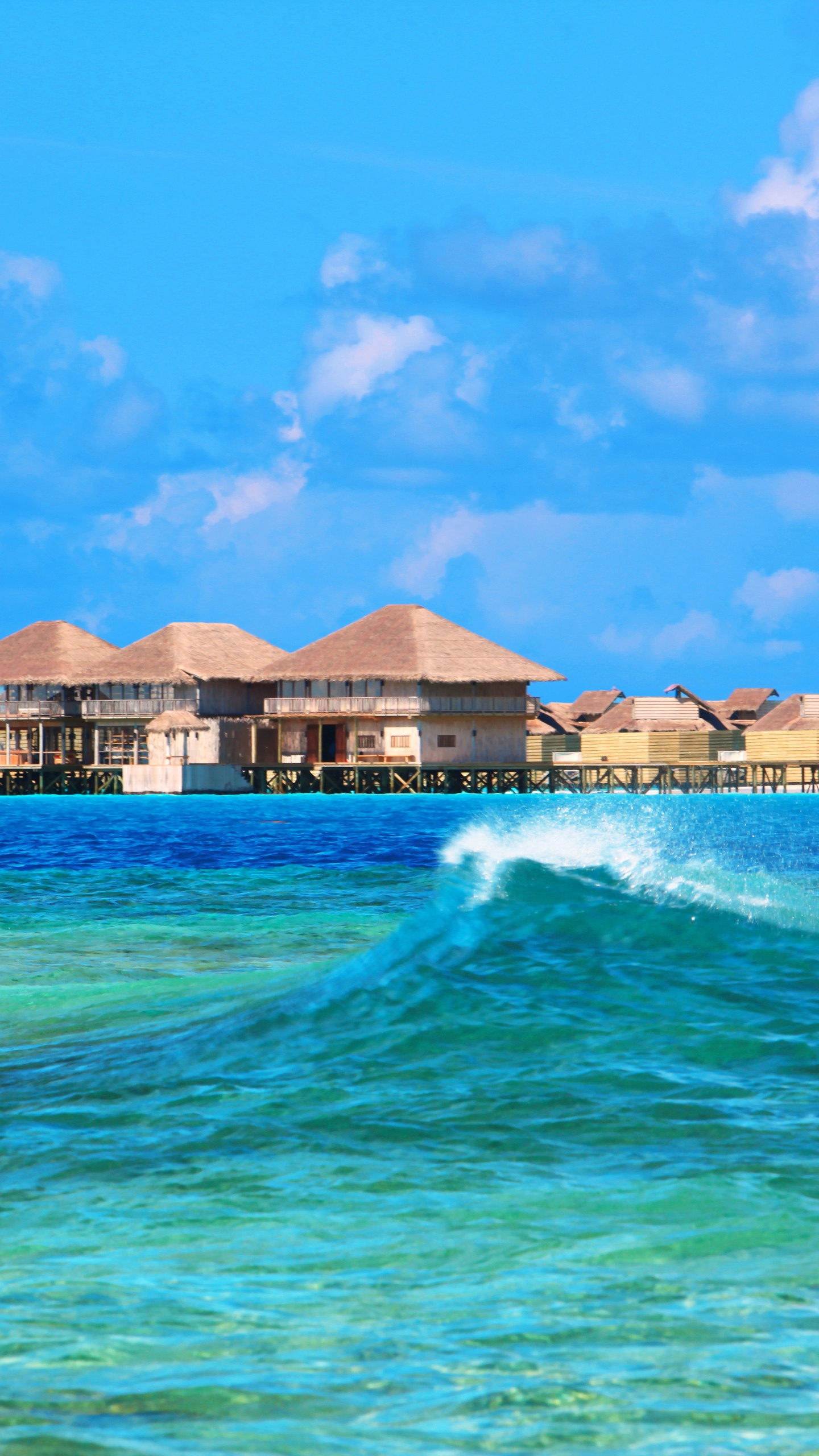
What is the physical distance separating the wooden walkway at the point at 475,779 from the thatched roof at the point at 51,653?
458 centimetres

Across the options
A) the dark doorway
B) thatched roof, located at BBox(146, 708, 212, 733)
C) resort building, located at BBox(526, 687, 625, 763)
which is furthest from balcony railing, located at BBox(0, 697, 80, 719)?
resort building, located at BBox(526, 687, 625, 763)

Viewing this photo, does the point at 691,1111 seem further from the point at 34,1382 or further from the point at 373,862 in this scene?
the point at 373,862

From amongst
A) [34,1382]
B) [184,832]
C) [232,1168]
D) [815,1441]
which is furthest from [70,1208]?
[184,832]

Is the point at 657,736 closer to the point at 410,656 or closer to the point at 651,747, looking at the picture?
the point at 651,747

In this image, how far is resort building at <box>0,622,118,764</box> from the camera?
73125 millimetres

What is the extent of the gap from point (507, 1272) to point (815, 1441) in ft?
4.39

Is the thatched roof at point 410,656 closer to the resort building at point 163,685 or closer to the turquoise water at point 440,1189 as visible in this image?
the resort building at point 163,685

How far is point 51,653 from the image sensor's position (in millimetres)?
76062

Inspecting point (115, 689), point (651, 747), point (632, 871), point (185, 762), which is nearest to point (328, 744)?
point (185, 762)

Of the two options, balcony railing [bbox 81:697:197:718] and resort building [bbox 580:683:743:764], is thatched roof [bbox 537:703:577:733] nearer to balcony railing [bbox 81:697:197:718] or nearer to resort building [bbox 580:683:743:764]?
resort building [bbox 580:683:743:764]

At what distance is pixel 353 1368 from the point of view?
3896mm

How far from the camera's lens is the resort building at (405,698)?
2618 inches

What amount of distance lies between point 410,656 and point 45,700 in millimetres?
19271

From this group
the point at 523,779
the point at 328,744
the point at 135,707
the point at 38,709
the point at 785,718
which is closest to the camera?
the point at 328,744
